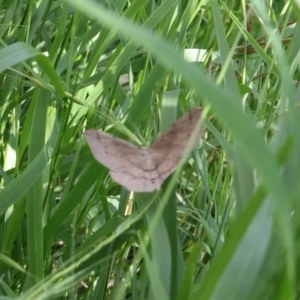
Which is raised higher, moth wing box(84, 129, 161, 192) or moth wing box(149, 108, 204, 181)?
moth wing box(149, 108, 204, 181)

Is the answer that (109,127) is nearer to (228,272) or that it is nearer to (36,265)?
(36,265)

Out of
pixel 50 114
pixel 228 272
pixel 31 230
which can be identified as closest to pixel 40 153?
pixel 31 230

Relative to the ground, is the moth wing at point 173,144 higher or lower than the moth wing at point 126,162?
higher
